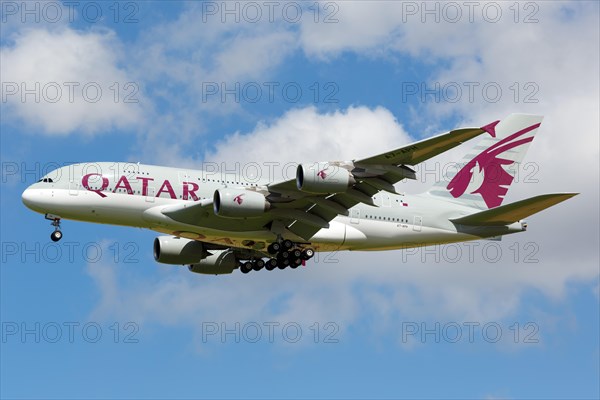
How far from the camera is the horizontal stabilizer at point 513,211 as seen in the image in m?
38.3

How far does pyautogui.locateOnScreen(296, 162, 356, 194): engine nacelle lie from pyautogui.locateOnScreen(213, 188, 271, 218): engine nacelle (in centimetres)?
267

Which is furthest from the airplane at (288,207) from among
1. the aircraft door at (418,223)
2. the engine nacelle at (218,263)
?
the engine nacelle at (218,263)

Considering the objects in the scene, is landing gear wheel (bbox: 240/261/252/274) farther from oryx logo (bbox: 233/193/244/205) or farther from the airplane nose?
the airplane nose

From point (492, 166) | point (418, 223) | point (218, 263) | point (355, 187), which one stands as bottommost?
point (218, 263)

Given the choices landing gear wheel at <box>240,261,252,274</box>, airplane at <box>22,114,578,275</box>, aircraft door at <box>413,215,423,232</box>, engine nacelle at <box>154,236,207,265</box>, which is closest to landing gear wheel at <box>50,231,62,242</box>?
airplane at <box>22,114,578,275</box>

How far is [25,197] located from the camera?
40688mm

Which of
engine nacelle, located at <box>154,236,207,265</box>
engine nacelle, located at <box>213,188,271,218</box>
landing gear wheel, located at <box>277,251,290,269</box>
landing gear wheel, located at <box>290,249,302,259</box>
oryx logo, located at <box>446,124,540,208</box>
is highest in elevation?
oryx logo, located at <box>446,124,540,208</box>

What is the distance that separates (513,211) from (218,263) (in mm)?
14697

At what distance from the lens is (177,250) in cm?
4706

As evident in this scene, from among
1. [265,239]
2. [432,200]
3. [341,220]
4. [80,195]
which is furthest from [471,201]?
[80,195]

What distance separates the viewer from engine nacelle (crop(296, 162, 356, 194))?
37.7 meters

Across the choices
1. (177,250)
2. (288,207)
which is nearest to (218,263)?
(177,250)

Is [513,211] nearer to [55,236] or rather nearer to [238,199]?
[238,199]

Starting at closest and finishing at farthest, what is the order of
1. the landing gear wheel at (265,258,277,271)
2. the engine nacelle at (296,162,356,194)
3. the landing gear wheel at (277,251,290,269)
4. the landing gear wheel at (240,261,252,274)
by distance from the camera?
the engine nacelle at (296,162,356,194) → the landing gear wheel at (277,251,290,269) → the landing gear wheel at (265,258,277,271) → the landing gear wheel at (240,261,252,274)
